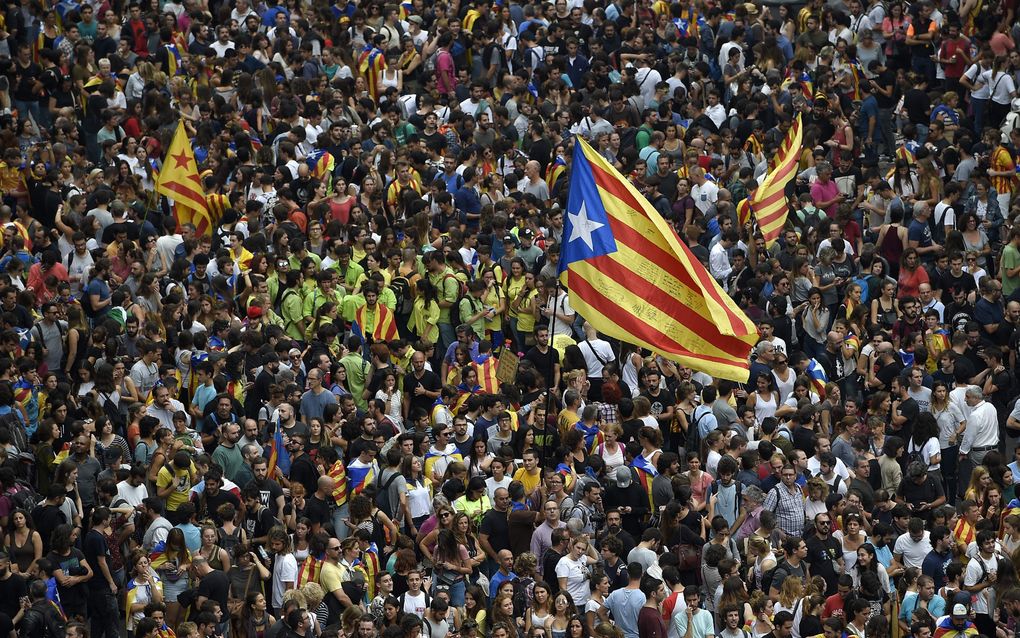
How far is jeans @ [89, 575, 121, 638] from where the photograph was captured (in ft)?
A: 59.0

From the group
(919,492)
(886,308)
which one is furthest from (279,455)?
(886,308)

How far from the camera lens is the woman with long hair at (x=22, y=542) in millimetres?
17766

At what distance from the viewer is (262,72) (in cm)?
2655

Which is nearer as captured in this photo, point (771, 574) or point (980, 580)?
point (771, 574)

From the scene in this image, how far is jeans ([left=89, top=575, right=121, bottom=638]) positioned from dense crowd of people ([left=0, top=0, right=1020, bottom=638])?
0.04m

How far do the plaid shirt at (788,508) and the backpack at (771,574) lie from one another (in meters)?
0.95

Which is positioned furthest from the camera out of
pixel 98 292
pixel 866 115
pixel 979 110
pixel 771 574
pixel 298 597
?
pixel 979 110

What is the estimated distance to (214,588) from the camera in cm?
1711

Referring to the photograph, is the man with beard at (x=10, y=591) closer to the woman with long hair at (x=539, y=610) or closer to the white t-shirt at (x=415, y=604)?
the white t-shirt at (x=415, y=604)

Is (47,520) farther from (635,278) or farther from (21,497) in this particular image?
(635,278)

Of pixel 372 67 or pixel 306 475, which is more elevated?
pixel 372 67

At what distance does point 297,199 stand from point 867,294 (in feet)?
22.6

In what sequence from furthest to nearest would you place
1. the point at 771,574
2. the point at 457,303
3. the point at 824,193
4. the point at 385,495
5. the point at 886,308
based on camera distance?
the point at 824,193 < the point at 886,308 < the point at 457,303 < the point at 385,495 < the point at 771,574

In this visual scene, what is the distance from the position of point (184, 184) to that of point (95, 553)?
672 centimetres
